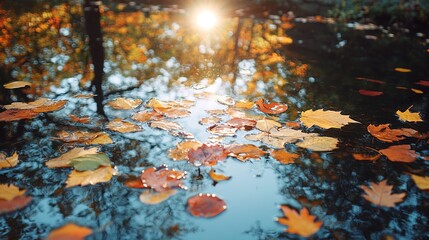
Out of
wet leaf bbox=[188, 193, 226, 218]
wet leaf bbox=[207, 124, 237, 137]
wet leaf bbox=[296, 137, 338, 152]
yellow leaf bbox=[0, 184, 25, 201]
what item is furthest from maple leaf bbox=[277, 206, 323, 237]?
yellow leaf bbox=[0, 184, 25, 201]

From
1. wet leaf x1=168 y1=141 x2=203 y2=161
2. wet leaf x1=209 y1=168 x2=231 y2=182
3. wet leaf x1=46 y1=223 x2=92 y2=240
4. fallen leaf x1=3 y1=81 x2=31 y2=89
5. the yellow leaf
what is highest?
fallen leaf x1=3 y1=81 x2=31 y2=89

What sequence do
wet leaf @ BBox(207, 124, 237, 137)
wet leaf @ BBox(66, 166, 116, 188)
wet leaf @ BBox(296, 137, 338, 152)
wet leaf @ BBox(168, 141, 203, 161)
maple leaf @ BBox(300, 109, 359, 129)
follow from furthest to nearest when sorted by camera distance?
maple leaf @ BBox(300, 109, 359, 129) → wet leaf @ BBox(207, 124, 237, 137) → wet leaf @ BBox(296, 137, 338, 152) → wet leaf @ BBox(168, 141, 203, 161) → wet leaf @ BBox(66, 166, 116, 188)

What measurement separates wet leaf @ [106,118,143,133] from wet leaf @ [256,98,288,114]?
748mm

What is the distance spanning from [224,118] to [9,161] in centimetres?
105

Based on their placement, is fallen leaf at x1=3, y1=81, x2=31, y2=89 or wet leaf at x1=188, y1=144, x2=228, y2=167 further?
fallen leaf at x1=3, y1=81, x2=31, y2=89

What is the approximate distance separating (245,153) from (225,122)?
0.34 meters

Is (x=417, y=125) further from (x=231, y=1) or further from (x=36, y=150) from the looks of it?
(x=231, y=1)

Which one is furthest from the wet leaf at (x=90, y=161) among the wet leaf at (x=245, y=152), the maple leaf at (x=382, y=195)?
the maple leaf at (x=382, y=195)

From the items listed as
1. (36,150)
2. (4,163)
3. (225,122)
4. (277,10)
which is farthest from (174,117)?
(277,10)

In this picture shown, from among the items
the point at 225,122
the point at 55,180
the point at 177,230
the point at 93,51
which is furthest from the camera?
the point at 93,51

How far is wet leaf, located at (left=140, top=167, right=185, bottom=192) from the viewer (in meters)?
1.25

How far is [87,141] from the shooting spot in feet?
5.08

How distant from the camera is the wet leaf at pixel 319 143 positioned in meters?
1.58

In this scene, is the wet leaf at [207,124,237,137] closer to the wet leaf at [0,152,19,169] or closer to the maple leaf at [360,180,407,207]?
the maple leaf at [360,180,407,207]
